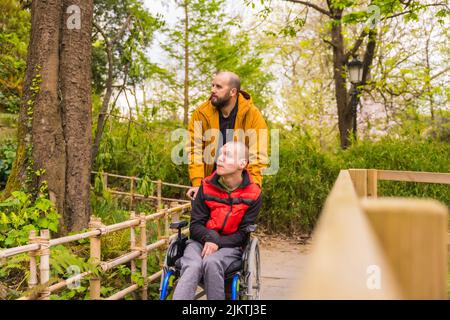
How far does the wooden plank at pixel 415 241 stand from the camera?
852 millimetres

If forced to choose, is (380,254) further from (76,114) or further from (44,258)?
(76,114)

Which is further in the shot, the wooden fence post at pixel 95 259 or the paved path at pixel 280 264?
the paved path at pixel 280 264

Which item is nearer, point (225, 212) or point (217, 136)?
point (225, 212)

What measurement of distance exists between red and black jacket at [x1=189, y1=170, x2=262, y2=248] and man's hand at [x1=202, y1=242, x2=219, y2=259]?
8cm

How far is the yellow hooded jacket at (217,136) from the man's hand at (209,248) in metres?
0.72

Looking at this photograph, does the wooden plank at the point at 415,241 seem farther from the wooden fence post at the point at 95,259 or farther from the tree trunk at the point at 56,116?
the tree trunk at the point at 56,116

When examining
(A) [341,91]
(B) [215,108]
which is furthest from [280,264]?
(A) [341,91]

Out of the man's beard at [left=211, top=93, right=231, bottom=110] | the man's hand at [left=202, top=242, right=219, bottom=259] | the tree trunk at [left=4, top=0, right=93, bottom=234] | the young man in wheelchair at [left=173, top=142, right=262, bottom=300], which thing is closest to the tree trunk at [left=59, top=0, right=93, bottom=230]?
the tree trunk at [left=4, top=0, right=93, bottom=234]

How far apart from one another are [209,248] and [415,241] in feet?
9.16

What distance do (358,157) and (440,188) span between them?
1.76 m

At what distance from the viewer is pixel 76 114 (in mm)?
5652

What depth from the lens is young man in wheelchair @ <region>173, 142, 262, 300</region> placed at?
3686 mm

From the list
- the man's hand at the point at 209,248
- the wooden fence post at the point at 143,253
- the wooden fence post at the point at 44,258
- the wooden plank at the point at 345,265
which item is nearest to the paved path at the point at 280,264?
the wooden fence post at the point at 143,253
